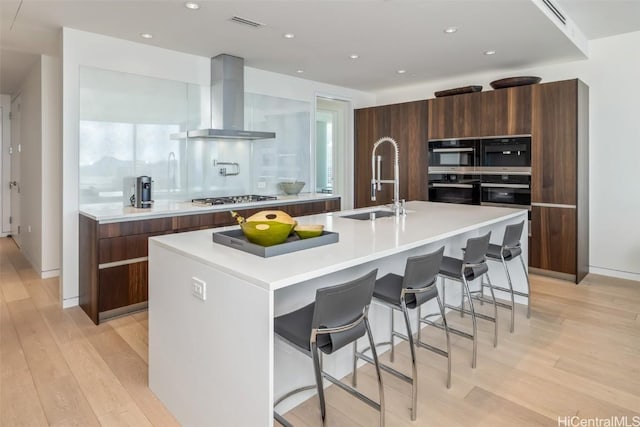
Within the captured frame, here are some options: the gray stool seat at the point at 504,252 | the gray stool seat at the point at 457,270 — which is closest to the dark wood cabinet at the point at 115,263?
the gray stool seat at the point at 457,270

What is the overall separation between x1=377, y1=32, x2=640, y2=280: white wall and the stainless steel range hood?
3.77 metres


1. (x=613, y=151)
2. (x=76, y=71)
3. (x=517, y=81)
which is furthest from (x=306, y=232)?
(x=613, y=151)

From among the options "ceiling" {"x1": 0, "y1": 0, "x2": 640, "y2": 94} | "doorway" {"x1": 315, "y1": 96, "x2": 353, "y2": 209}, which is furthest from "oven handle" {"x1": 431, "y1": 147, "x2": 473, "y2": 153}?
"doorway" {"x1": 315, "y1": 96, "x2": 353, "y2": 209}

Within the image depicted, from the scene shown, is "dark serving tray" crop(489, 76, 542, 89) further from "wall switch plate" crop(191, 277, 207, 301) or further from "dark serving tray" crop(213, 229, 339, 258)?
"wall switch plate" crop(191, 277, 207, 301)

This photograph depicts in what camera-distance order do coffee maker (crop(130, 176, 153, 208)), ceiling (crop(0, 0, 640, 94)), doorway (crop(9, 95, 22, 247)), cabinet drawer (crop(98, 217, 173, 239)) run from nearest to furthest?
ceiling (crop(0, 0, 640, 94)), cabinet drawer (crop(98, 217, 173, 239)), coffee maker (crop(130, 176, 153, 208)), doorway (crop(9, 95, 22, 247))

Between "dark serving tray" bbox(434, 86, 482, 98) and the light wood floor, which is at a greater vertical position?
"dark serving tray" bbox(434, 86, 482, 98)

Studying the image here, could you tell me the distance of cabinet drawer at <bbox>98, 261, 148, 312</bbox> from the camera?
316cm

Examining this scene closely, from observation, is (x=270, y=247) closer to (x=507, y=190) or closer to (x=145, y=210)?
(x=145, y=210)

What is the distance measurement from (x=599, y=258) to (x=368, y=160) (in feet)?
10.4

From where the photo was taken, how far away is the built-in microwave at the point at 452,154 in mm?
4836

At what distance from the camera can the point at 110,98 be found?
3.73 metres

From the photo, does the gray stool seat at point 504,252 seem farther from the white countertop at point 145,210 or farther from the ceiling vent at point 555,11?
the white countertop at point 145,210

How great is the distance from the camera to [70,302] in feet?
11.6

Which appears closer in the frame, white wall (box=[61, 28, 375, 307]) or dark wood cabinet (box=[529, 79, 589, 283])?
white wall (box=[61, 28, 375, 307])
